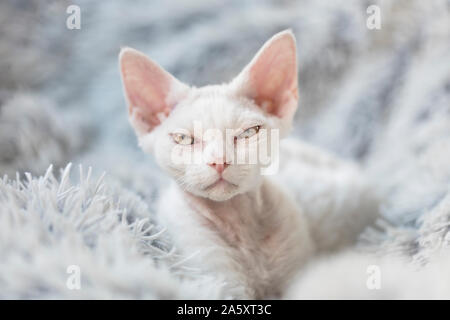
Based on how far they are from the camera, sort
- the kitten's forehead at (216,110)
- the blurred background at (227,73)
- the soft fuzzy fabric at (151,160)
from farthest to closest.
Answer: the blurred background at (227,73), the kitten's forehead at (216,110), the soft fuzzy fabric at (151,160)

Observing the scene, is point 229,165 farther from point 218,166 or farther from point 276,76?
point 276,76

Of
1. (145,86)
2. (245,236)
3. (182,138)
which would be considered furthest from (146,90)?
(245,236)

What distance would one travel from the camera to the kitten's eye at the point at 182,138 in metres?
0.65

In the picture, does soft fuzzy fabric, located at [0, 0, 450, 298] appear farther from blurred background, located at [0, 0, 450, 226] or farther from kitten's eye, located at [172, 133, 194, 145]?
kitten's eye, located at [172, 133, 194, 145]

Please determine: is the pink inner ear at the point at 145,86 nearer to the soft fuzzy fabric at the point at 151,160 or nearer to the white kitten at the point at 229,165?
the white kitten at the point at 229,165

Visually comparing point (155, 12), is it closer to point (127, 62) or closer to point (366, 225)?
point (127, 62)

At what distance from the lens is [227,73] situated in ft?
3.66

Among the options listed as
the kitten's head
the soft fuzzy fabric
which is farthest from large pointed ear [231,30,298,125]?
the soft fuzzy fabric

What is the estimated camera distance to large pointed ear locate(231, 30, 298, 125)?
68 cm

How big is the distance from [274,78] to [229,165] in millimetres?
189

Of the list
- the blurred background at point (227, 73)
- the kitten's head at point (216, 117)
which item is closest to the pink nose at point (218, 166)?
the kitten's head at point (216, 117)

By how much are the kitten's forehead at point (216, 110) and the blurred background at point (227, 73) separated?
0.20 metres

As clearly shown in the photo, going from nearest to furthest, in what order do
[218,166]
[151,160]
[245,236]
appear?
[218,166] < [245,236] < [151,160]

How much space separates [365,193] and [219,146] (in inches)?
16.9
